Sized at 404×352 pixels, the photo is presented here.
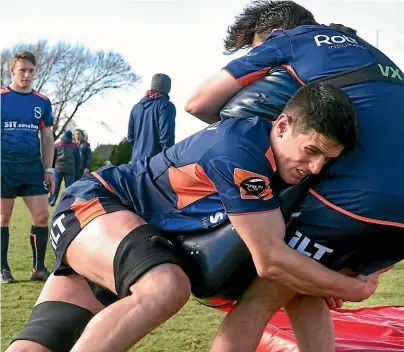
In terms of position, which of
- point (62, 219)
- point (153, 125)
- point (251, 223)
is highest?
point (251, 223)

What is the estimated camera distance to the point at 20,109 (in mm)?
6188

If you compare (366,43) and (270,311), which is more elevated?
(366,43)

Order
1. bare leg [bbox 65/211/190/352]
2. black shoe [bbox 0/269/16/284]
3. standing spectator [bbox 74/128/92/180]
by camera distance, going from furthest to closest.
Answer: standing spectator [bbox 74/128/92/180] → black shoe [bbox 0/269/16/284] → bare leg [bbox 65/211/190/352]

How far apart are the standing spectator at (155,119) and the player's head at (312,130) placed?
5.06 metres

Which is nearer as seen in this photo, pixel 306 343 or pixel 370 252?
pixel 370 252

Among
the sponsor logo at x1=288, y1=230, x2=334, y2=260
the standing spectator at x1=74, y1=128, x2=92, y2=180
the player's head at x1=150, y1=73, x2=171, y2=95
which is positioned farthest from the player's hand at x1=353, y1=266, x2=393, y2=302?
the standing spectator at x1=74, y1=128, x2=92, y2=180

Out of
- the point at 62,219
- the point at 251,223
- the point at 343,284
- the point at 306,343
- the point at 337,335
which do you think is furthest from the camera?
the point at 337,335

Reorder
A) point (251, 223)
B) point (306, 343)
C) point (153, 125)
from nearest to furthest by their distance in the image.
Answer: point (251, 223)
point (306, 343)
point (153, 125)

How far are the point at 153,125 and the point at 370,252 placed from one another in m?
5.28

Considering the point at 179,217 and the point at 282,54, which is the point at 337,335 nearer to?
the point at 179,217

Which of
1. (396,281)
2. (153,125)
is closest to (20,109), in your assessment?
(153,125)

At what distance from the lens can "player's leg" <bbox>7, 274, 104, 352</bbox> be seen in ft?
9.16

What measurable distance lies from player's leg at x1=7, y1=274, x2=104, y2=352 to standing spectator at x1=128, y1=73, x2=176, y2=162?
15.0 feet

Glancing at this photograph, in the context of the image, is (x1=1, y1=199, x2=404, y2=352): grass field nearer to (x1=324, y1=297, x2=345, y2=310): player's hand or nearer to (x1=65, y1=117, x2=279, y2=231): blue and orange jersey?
(x1=324, y1=297, x2=345, y2=310): player's hand
